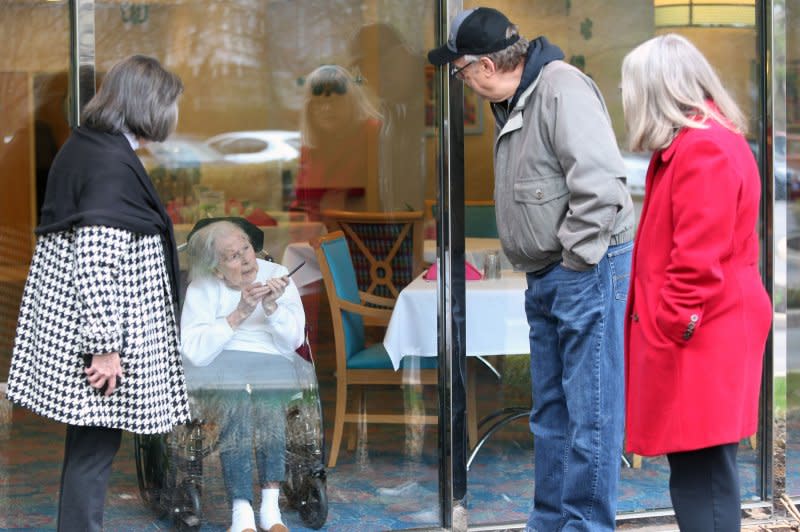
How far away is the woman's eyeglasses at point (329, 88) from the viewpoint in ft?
15.6

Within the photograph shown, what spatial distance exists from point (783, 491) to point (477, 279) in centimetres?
140

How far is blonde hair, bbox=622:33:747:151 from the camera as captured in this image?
9.09ft

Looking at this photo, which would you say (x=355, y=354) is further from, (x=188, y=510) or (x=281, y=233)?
(x=188, y=510)

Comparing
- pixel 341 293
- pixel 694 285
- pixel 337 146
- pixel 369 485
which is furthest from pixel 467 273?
pixel 694 285

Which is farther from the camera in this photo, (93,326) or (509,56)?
(509,56)

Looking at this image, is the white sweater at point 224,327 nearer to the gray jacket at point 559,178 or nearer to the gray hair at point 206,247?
the gray hair at point 206,247

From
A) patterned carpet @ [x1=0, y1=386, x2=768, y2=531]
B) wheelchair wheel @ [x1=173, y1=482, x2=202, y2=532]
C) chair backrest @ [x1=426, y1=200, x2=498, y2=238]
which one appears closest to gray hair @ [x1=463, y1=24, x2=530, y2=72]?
chair backrest @ [x1=426, y1=200, x2=498, y2=238]

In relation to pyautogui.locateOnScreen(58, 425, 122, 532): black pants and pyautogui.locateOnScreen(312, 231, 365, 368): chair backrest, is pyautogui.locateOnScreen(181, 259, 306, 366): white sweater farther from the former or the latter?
pyautogui.locateOnScreen(58, 425, 122, 532): black pants

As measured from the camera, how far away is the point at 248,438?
3.89m

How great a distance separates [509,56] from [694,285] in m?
0.96

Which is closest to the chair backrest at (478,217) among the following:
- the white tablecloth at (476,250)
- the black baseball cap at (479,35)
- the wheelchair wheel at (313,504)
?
the white tablecloth at (476,250)

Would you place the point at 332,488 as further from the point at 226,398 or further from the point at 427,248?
the point at 427,248

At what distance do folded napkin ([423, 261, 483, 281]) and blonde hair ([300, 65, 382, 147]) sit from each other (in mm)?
723

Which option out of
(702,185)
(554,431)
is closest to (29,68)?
(554,431)
